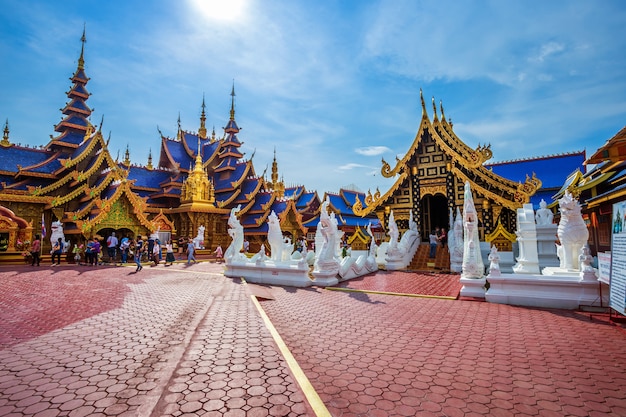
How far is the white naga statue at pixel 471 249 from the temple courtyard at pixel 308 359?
970 millimetres

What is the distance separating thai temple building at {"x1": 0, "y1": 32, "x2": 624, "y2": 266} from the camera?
1448cm

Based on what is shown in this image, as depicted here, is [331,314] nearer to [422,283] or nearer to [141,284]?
[422,283]

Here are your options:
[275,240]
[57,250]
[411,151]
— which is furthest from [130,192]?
[411,151]

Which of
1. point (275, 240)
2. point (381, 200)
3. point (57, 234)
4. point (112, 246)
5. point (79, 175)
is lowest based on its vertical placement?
point (112, 246)

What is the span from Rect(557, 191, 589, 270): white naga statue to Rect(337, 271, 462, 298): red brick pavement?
101 inches

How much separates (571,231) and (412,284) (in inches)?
164

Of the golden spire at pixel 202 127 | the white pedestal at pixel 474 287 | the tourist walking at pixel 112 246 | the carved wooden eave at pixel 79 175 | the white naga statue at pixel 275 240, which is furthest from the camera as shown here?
the golden spire at pixel 202 127

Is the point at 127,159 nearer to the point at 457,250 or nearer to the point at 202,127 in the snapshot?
the point at 202,127

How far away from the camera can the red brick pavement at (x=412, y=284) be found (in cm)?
838

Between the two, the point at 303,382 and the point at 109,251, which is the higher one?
the point at 109,251

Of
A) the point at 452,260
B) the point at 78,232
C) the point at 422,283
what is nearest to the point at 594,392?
the point at 422,283

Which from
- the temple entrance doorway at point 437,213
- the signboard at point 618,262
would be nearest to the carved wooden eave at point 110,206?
the temple entrance doorway at point 437,213

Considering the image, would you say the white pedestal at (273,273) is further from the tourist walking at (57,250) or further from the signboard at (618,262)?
the tourist walking at (57,250)

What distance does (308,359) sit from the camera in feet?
12.4
